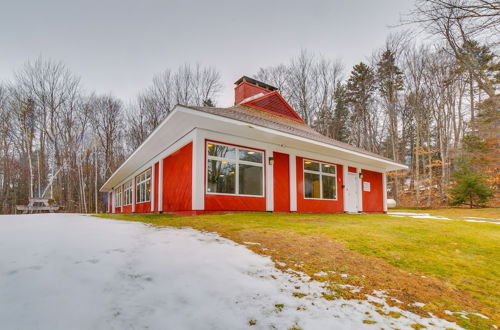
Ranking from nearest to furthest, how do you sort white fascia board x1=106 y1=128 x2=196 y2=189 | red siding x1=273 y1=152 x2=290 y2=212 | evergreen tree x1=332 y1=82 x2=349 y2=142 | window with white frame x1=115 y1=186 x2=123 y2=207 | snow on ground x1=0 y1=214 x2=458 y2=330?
1. snow on ground x1=0 y1=214 x2=458 y2=330
2. white fascia board x1=106 y1=128 x2=196 y2=189
3. red siding x1=273 y1=152 x2=290 y2=212
4. window with white frame x1=115 y1=186 x2=123 y2=207
5. evergreen tree x1=332 y1=82 x2=349 y2=142

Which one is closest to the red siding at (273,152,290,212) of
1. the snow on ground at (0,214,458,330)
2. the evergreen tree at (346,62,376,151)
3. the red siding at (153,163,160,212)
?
the red siding at (153,163,160,212)

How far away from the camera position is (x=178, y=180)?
28.6 feet

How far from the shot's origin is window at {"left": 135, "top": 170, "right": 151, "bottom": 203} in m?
12.7

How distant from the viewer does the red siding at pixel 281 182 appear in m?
9.16

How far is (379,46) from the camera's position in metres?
21.3

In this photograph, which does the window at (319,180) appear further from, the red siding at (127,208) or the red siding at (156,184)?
the red siding at (127,208)

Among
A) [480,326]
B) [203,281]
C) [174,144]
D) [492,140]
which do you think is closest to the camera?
[480,326]

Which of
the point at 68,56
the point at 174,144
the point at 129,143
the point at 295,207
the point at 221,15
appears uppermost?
the point at 68,56

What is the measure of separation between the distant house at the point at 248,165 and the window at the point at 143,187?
54 millimetres

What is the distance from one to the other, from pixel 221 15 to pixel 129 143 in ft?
56.5

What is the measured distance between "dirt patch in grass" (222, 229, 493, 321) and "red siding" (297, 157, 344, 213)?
6.26 m

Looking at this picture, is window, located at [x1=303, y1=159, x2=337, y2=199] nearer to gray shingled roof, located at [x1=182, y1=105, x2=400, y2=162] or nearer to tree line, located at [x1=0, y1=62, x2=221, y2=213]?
gray shingled roof, located at [x1=182, y1=105, x2=400, y2=162]

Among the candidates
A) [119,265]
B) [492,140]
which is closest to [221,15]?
[119,265]

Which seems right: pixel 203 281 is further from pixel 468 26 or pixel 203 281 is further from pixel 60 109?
pixel 60 109
